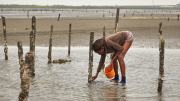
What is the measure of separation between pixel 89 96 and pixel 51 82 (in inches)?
84.8

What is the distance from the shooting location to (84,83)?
342 inches

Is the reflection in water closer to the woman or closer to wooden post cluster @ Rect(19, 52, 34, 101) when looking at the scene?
the woman

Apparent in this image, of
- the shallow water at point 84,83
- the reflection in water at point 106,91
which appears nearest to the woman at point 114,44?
the reflection in water at point 106,91

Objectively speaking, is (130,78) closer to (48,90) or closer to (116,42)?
(116,42)

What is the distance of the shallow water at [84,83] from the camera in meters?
7.27

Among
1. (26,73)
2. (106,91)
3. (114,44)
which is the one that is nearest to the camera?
(26,73)

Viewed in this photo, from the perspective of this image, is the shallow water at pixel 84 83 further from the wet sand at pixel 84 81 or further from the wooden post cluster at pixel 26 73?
the wooden post cluster at pixel 26 73

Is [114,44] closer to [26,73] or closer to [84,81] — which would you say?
[84,81]

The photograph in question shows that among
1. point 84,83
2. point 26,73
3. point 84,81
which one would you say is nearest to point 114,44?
point 84,83

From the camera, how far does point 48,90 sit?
26.2ft

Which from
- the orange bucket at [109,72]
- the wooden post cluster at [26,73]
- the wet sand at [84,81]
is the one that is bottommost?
the wet sand at [84,81]

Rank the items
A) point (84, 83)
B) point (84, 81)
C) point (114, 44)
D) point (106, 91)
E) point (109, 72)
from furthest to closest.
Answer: point (84, 81)
point (84, 83)
point (109, 72)
point (106, 91)
point (114, 44)

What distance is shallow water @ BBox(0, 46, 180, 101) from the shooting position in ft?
23.8

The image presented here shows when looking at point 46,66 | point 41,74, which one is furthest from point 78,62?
point 41,74
